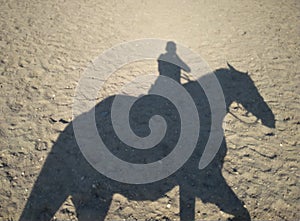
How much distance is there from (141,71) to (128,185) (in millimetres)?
2608

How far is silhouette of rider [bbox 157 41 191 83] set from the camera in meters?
5.09

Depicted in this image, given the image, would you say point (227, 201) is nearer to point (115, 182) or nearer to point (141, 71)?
point (115, 182)

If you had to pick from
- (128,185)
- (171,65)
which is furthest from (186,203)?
(171,65)

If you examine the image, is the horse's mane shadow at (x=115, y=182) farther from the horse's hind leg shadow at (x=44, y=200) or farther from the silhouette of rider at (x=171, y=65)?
the silhouette of rider at (x=171, y=65)

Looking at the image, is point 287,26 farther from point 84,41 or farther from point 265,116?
point 84,41

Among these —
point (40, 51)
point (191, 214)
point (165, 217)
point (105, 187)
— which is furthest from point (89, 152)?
point (40, 51)

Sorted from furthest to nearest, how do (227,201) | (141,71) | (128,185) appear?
(141,71)
(128,185)
(227,201)

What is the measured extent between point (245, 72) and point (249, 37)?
1.56 meters

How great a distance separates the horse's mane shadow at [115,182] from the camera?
10.1 ft

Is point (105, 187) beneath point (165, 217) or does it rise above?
above

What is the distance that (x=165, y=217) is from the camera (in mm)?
3035

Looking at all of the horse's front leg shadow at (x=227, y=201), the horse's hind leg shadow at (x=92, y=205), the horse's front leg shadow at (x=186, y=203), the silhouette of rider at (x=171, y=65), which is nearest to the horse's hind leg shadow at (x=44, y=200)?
the horse's hind leg shadow at (x=92, y=205)

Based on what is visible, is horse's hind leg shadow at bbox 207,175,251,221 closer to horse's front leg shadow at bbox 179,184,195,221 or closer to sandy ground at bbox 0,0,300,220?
sandy ground at bbox 0,0,300,220

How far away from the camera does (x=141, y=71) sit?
5.12 meters
